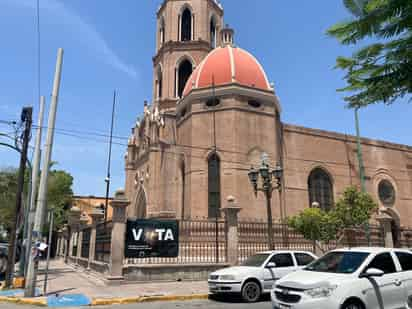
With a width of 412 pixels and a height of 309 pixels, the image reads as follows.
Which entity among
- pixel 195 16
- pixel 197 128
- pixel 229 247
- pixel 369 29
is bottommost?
pixel 229 247

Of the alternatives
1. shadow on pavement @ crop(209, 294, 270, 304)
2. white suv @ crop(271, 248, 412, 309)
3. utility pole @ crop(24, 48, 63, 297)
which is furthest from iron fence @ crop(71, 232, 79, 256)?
white suv @ crop(271, 248, 412, 309)

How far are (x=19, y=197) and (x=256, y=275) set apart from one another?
958 cm

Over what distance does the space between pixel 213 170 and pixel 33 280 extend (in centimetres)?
1599

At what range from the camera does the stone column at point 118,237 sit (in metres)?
13.5

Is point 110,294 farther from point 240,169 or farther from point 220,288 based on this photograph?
point 240,169

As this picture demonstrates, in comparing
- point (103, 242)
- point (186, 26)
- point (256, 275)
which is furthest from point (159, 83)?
point (256, 275)

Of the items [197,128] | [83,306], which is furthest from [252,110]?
[83,306]

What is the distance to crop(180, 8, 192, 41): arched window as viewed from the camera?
39312mm

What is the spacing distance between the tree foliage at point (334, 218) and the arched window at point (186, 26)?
2706cm

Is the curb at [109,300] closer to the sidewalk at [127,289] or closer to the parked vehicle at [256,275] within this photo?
the sidewalk at [127,289]

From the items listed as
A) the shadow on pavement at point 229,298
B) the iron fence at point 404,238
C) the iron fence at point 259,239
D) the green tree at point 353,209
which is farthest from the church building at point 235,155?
the shadow on pavement at point 229,298

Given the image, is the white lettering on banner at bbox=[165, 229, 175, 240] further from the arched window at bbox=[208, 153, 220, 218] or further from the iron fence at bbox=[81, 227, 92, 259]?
the arched window at bbox=[208, 153, 220, 218]

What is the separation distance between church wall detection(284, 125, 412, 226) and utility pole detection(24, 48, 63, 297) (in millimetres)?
19277

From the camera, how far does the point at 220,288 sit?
33.8 ft
